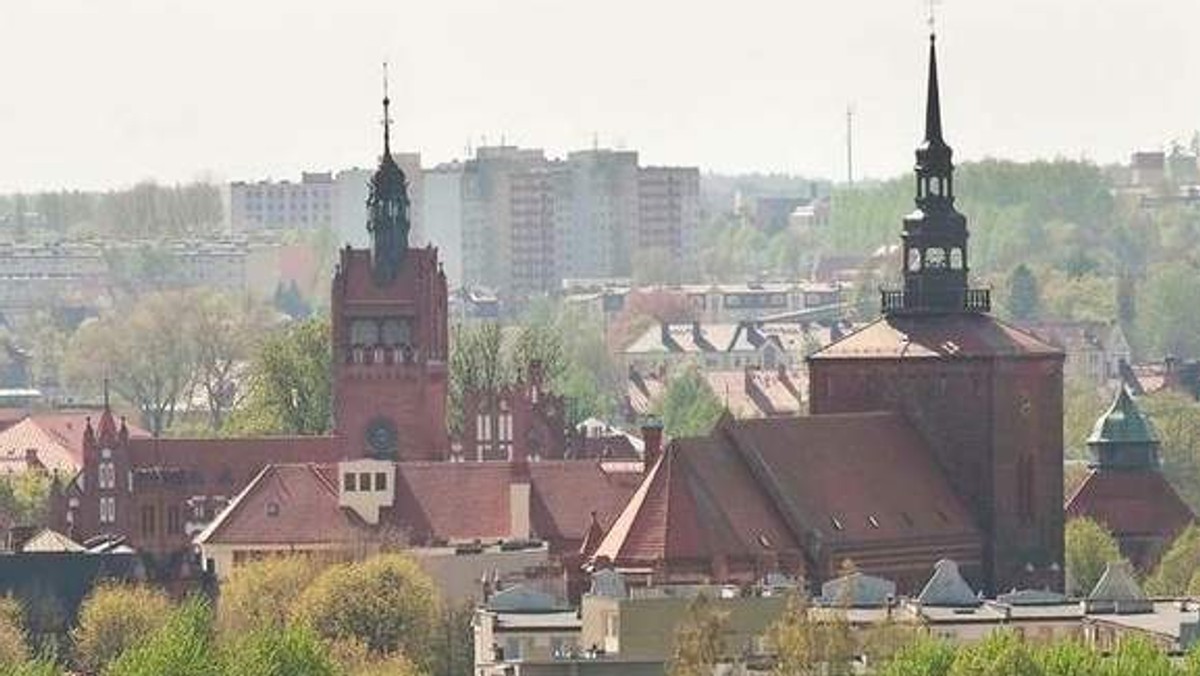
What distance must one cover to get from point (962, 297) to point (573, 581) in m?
16.0

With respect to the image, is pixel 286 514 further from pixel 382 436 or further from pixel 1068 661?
pixel 1068 661

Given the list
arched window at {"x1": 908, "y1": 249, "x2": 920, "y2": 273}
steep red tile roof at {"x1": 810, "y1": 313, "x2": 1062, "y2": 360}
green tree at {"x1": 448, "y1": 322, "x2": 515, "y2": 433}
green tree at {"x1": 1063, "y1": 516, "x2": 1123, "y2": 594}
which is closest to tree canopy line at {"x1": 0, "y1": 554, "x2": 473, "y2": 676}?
steep red tile roof at {"x1": 810, "y1": 313, "x2": 1062, "y2": 360}

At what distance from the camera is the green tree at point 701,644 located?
94750 mm

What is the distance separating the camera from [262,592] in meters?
125

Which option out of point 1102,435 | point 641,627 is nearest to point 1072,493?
point 1102,435

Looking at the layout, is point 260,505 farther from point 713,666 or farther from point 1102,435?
point 713,666

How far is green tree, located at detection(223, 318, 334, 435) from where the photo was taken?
6462 inches

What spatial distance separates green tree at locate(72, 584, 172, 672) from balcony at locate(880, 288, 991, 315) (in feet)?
46.5

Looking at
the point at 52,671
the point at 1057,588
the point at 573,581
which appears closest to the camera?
the point at 52,671

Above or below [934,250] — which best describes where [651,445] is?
below

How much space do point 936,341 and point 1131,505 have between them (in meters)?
19.0

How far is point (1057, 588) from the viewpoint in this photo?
415ft

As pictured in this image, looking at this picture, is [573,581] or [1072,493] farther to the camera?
[1072,493]

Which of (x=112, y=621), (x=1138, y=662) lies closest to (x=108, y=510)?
(x=112, y=621)
